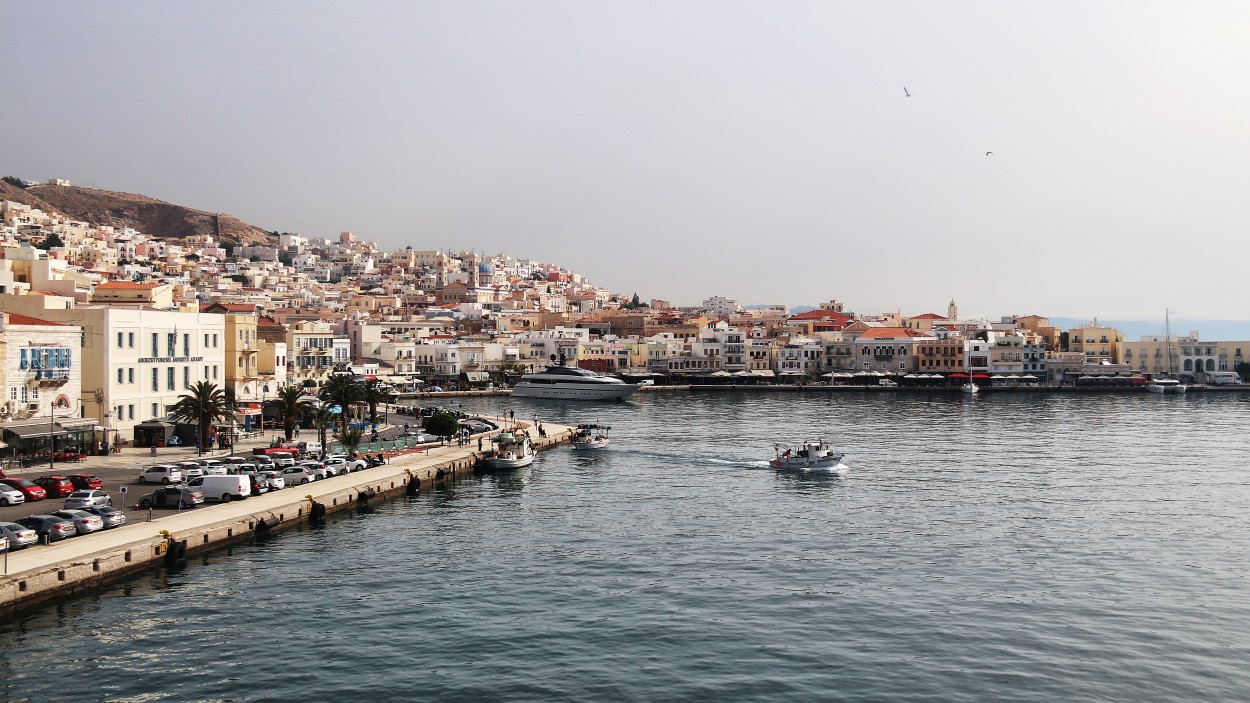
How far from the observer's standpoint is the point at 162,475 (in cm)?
3934

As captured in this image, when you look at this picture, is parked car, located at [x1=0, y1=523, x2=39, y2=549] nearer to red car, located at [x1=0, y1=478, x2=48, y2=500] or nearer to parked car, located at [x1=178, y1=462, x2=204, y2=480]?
red car, located at [x1=0, y1=478, x2=48, y2=500]

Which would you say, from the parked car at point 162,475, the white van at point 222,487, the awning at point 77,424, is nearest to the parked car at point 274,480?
the white van at point 222,487

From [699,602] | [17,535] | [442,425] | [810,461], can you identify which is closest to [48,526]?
[17,535]

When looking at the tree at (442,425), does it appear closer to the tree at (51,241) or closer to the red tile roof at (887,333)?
the red tile roof at (887,333)

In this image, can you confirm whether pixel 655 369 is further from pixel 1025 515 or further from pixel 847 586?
pixel 847 586

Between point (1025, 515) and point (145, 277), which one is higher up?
point (145, 277)

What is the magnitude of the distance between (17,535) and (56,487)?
842 cm

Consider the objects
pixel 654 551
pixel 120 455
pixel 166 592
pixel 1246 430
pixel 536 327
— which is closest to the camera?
pixel 166 592

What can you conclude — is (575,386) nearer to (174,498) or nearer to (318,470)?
(318,470)

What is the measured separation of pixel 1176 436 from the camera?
75.4m

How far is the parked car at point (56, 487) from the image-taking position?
1398 inches

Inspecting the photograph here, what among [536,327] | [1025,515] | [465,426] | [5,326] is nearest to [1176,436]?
[1025,515]

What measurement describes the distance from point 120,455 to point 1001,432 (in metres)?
60.2

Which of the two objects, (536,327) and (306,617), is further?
(536,327)
